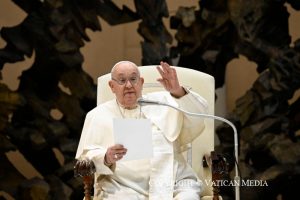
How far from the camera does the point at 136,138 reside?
3078 millimetres

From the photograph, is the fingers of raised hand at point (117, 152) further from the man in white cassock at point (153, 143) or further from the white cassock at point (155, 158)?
the white cassock at point (155, 158)

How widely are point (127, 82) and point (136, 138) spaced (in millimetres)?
571

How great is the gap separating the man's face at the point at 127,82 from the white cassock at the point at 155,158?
0.58ft

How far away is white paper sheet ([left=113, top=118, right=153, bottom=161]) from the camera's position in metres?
3.06

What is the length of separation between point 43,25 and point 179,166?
2.36 metres

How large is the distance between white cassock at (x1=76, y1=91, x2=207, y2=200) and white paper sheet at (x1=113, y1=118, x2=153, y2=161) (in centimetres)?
36

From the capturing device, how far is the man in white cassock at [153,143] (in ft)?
11.2

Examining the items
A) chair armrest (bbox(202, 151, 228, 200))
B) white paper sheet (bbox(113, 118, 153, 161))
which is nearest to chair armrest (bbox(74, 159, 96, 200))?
white paper sheet (bbox(113, 118, 153, 161))

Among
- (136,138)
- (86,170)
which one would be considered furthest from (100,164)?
(136,138)

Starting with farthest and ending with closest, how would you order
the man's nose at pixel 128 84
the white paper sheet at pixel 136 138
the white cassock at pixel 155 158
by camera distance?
1. the man's nose at pixel 128 84
2. the white cassock at pixel 155 158
3. the white paper sheet at pixel 136 138

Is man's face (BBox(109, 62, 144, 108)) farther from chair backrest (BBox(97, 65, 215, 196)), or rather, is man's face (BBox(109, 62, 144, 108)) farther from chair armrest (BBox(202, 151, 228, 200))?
chair armrest (BBox(202, 151, 228, 200))

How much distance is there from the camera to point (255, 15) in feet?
16.4

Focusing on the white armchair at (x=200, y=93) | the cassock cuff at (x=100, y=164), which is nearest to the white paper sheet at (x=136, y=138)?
the cassock cuff at (x=100, y=164)

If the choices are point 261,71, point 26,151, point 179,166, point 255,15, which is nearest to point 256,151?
point 261,71
